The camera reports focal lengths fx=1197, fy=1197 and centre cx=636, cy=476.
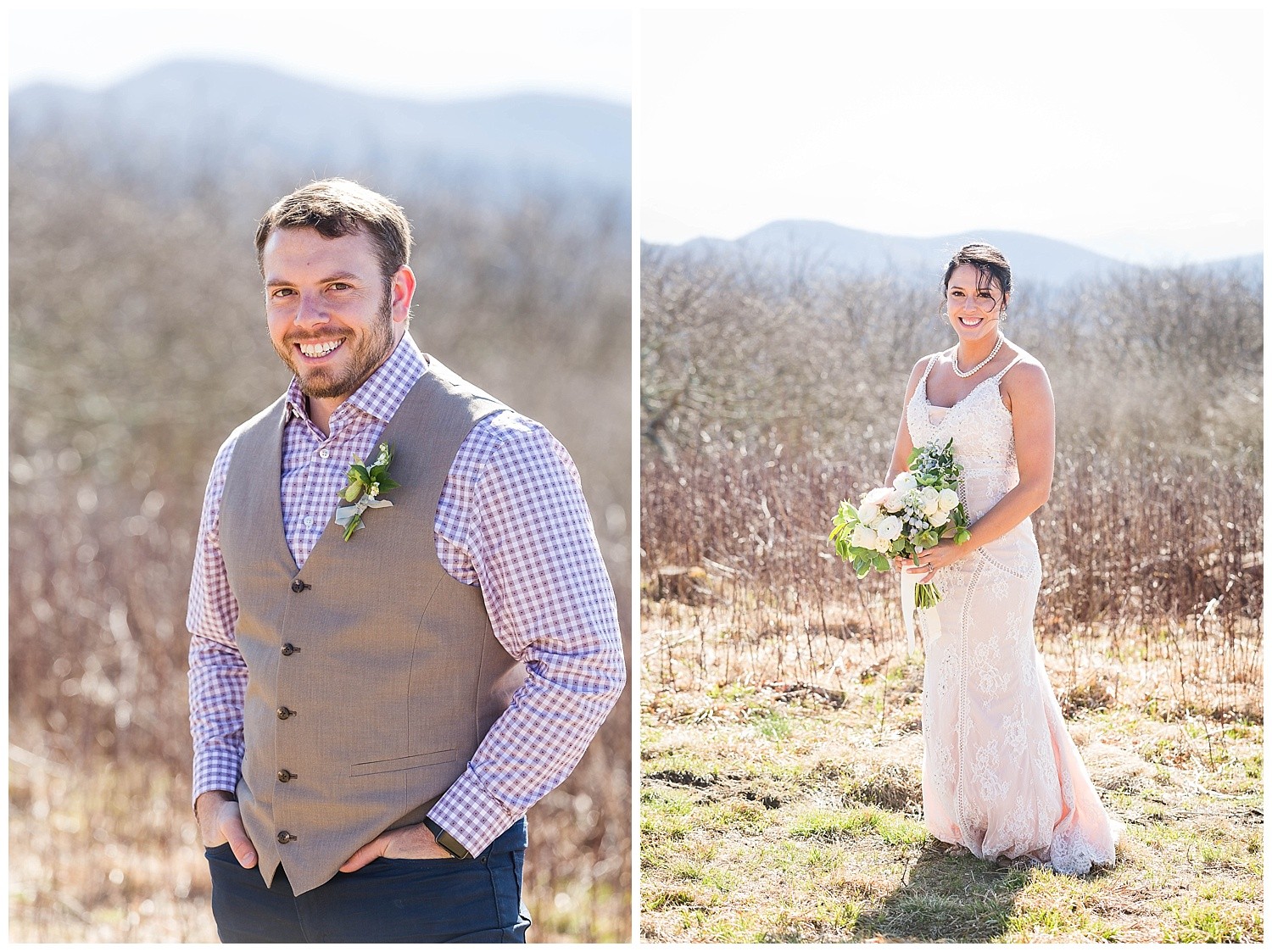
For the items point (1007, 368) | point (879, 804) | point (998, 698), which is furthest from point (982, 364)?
point (879, 804)

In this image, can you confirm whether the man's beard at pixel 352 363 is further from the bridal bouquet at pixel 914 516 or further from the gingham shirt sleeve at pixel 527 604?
the bridal bouquet at pixel 914 516

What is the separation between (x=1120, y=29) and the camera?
2740mm

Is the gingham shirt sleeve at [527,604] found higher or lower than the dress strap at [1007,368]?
lower

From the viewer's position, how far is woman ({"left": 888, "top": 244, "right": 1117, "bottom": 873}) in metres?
2.44

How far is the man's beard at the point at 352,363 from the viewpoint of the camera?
5.96 ft

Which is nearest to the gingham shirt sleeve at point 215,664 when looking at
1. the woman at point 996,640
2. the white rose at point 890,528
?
the white rose at point 890,528

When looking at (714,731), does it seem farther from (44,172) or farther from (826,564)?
(44,172)

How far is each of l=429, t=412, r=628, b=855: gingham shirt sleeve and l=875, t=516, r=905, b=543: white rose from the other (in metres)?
0.84

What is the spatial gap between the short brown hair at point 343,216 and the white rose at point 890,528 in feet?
3.54

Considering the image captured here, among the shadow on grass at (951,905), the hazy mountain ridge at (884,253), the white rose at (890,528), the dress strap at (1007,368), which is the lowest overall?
the shadow on grass at (951,905)

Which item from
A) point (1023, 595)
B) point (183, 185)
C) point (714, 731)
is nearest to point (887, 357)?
point (1023, 595)

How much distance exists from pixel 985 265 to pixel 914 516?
1.84 feet

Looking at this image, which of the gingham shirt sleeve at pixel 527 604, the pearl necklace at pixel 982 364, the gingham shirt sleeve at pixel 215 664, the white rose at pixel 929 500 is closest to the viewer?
the gingham shirt sleeve at pixel 527 604

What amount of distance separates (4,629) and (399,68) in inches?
135
